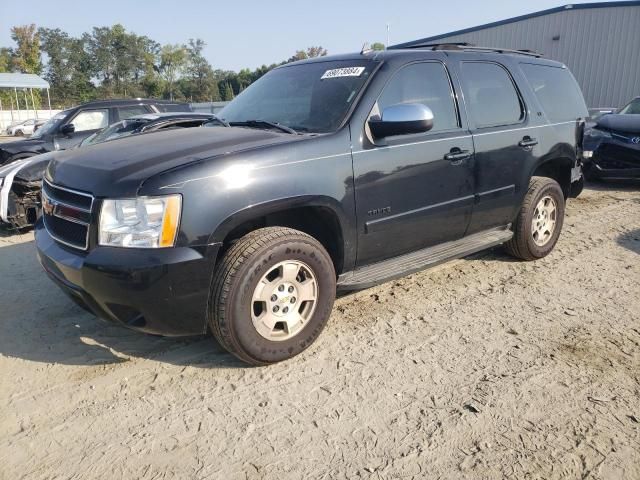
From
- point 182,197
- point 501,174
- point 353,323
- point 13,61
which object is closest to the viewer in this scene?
point 182,197

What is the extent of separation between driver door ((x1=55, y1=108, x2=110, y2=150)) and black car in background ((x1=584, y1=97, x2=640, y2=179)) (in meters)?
8.82

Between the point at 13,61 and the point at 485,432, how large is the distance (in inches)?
2828

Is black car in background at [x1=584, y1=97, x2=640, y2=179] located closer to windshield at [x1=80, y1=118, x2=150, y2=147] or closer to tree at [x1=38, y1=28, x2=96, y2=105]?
windshield at [x1=80, y1=118, x2=150, y2=147]

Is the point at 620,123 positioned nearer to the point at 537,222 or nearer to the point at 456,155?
the point at 537,222

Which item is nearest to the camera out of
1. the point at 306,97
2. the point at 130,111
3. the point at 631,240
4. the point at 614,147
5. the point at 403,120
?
the point at 403,120

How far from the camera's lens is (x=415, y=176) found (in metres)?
3.55

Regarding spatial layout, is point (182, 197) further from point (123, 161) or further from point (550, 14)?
point (550, 14)

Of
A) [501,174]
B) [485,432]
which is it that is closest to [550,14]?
[501,174]

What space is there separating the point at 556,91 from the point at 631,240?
6.51ft

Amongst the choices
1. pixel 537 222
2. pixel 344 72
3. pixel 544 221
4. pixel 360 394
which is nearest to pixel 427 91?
pixel 344 72

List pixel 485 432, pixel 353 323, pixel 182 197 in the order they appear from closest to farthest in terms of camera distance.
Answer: pixel 485 432 → pixel 182 197 → pixel 353 323

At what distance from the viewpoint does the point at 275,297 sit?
119 inches

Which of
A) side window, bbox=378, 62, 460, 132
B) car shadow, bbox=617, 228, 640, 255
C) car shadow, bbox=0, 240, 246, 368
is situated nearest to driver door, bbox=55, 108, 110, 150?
car shadow, bbox=0, 240, 246, 368

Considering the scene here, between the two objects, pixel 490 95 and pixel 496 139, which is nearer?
pixel 496 139
